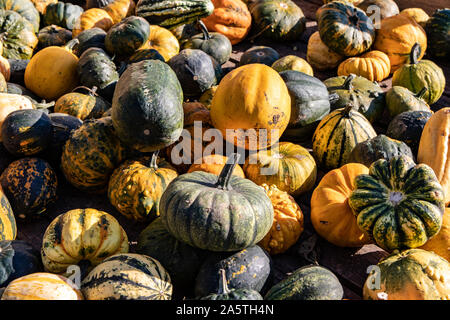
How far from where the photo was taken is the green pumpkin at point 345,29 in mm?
4223

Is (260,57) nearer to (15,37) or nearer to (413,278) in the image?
(15,37)

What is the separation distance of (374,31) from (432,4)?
1.30 meters

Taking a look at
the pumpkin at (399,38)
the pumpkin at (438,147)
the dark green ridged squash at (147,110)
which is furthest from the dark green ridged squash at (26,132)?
the pumpkin at (399,38)

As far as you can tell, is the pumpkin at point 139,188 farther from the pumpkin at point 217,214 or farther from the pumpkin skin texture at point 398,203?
the pumpkin skin texture at point 398,203

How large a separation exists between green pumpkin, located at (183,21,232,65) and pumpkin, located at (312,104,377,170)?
4.72ft

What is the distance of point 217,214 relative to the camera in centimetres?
217

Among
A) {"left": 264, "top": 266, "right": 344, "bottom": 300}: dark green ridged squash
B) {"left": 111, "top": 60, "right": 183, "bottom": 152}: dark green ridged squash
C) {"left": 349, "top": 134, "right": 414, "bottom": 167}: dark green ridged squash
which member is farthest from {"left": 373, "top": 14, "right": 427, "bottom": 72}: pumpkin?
{"left": 264, "top": 266, "right": 344, "bottom": 300}: dark green ridged squash

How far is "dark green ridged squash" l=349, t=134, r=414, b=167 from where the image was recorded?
2883 mm

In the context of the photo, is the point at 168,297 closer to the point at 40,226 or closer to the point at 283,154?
the point at 40,226

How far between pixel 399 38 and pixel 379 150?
1927 millimetres

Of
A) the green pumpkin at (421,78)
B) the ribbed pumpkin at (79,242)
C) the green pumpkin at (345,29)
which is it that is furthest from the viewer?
the green pumpkin at (345,29)

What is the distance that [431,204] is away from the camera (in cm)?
236

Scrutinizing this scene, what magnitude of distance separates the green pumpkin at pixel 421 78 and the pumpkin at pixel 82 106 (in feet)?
8.61
